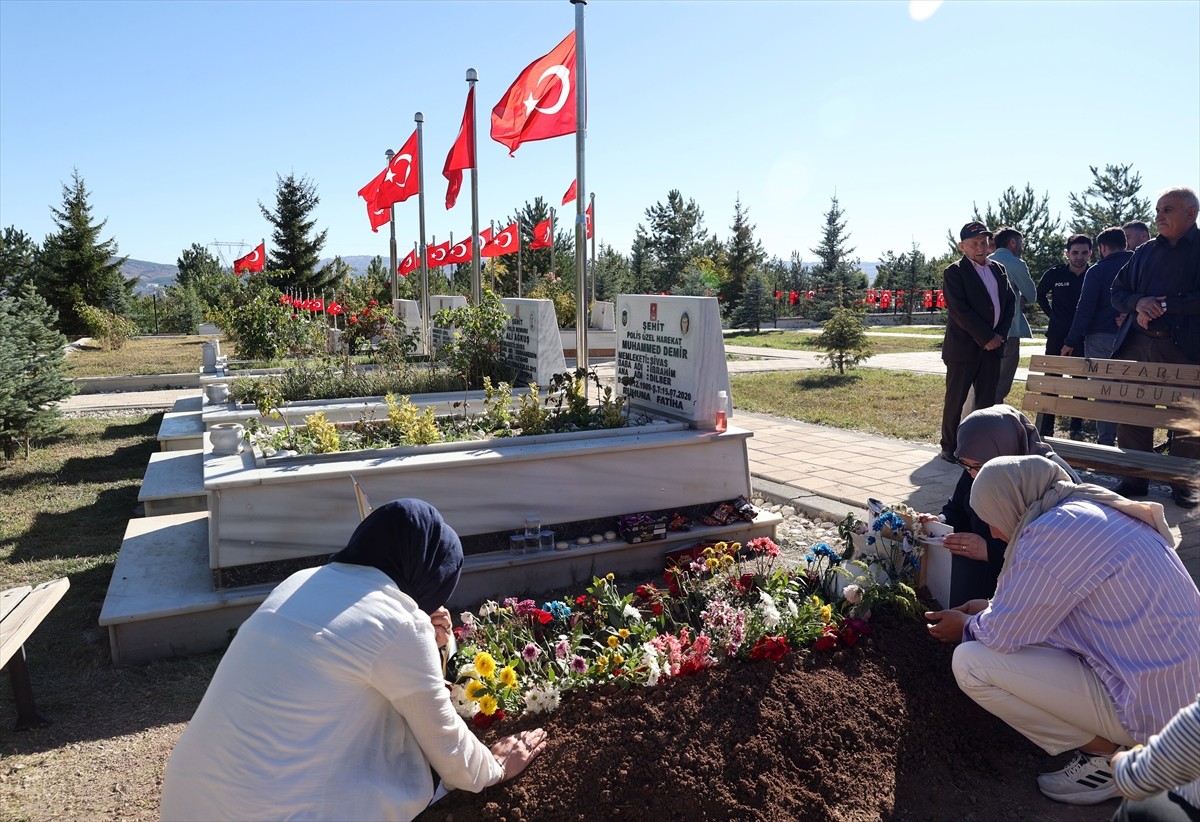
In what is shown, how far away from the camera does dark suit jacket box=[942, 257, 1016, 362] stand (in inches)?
262

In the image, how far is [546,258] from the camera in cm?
3800

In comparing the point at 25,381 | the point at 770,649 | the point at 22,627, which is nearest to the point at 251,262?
the point at 25,381

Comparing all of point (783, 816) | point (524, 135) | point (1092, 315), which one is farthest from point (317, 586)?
point (1092, 315)

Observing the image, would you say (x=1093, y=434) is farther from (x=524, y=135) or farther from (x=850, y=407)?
(x=524, y=135)

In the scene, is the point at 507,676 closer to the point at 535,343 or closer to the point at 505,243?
the point at 535,343

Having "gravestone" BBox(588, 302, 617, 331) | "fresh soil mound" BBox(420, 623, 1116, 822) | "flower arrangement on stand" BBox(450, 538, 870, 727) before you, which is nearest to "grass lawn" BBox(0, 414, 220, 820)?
"flower arrangement on stand" BBox(450, 538, 870, 727)

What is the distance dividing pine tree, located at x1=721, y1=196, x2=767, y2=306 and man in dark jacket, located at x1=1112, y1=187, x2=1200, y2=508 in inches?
1169

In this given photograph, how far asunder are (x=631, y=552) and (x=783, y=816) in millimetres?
2544

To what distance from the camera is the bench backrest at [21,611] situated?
116 inches

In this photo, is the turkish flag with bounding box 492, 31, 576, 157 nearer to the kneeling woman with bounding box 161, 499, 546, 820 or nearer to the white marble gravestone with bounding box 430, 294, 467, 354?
the white marble gravestone with bounding box 430, 294, 467, 354

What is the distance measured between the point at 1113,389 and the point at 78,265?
30827 millimetres

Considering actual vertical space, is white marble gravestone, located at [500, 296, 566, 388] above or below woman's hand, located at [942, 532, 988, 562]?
above

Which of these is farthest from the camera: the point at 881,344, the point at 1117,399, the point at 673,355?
the point at 881,344

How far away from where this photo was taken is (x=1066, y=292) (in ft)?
26.2
